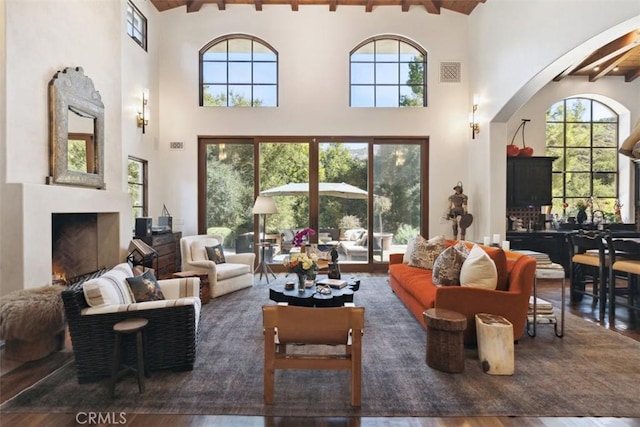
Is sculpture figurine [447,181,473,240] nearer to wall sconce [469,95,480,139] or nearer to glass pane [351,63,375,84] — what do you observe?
wall sconce [469,95,480,139]

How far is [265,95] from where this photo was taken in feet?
22.2

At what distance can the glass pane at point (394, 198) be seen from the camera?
691 centimetres

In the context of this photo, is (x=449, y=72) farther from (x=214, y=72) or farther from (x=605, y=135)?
(x=214, y=72)

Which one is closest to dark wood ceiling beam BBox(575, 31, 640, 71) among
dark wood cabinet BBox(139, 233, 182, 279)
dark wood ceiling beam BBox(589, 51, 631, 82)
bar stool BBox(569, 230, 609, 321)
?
dark wood ceiling beam BBox(589, 51, 631, 82)

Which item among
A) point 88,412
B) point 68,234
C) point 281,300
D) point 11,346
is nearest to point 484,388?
point 281,300

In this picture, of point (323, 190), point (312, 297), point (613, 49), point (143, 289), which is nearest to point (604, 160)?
point (613, 49)

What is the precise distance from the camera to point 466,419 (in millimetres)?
2123

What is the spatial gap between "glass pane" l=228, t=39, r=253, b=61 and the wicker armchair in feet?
18.3

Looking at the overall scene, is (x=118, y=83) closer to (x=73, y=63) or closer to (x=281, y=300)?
(x=73, y=63)

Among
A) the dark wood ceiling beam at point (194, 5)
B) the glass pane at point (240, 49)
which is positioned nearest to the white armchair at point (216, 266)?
the glass pane at point (240, 49)

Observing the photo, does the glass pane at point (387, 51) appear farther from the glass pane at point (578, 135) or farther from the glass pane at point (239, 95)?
the glass pane at point (578, 135)

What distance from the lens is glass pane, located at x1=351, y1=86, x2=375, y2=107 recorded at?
6812 mm

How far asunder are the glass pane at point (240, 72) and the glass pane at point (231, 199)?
4.25 feet

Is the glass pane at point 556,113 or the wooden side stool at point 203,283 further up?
the glass pane at point 556,113
